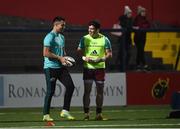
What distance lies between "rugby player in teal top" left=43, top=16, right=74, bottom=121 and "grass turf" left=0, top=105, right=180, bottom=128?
0.46 m

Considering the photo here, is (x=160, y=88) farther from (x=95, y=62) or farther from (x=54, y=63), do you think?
(x=54, y=63)

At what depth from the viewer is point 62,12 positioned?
89.2ft

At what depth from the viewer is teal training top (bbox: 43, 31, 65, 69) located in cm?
1534

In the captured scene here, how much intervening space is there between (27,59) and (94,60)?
205 inches

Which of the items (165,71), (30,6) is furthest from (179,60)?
(30,6)

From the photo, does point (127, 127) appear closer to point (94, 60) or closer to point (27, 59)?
point (94, 60)

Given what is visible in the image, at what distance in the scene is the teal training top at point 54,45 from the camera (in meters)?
15.3

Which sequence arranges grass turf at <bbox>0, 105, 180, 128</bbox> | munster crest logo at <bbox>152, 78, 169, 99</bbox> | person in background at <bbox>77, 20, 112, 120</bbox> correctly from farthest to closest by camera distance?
1. munster crest logo at <bbox>152, 78, 169, 99</bbox>
2. person in background at <bbox>77, 20, 112, 120</bbox>
3. grass turf at <bbox>0, 105, 180, 128</bbox>

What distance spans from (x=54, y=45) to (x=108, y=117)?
2.31 meters

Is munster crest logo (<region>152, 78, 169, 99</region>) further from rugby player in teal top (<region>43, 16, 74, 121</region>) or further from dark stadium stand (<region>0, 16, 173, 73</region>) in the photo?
rugby player in teal top (<region>43, 16, 74, 121</region>)

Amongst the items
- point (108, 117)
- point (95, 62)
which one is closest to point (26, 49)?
point (108, 117)

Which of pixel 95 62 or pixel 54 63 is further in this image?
pixel 95 62

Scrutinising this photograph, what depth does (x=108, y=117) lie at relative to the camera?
16.9m

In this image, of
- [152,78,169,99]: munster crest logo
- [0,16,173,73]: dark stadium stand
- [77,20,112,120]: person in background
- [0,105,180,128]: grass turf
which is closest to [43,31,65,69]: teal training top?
[77,20,112,120]: person in background
